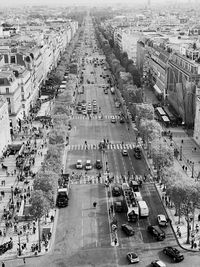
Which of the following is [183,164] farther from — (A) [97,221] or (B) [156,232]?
(B) [156,232]

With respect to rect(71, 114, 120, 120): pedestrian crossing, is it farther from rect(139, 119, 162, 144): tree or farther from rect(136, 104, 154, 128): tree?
rect(139, 119, 162, 144): tree

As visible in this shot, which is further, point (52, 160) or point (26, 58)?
point (26, 58)

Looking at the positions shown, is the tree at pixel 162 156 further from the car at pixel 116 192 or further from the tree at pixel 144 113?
the tree at pixel 144 113

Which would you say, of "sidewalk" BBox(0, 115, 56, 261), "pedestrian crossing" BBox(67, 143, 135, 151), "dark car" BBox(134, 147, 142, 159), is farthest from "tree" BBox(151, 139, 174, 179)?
"pedestrian crossing" BBox(67, 143, 135, 151)

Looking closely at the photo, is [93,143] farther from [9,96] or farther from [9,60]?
[9,60]

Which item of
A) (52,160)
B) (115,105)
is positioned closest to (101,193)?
(52,160)

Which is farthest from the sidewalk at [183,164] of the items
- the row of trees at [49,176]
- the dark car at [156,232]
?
the row of trees at [49,176]
